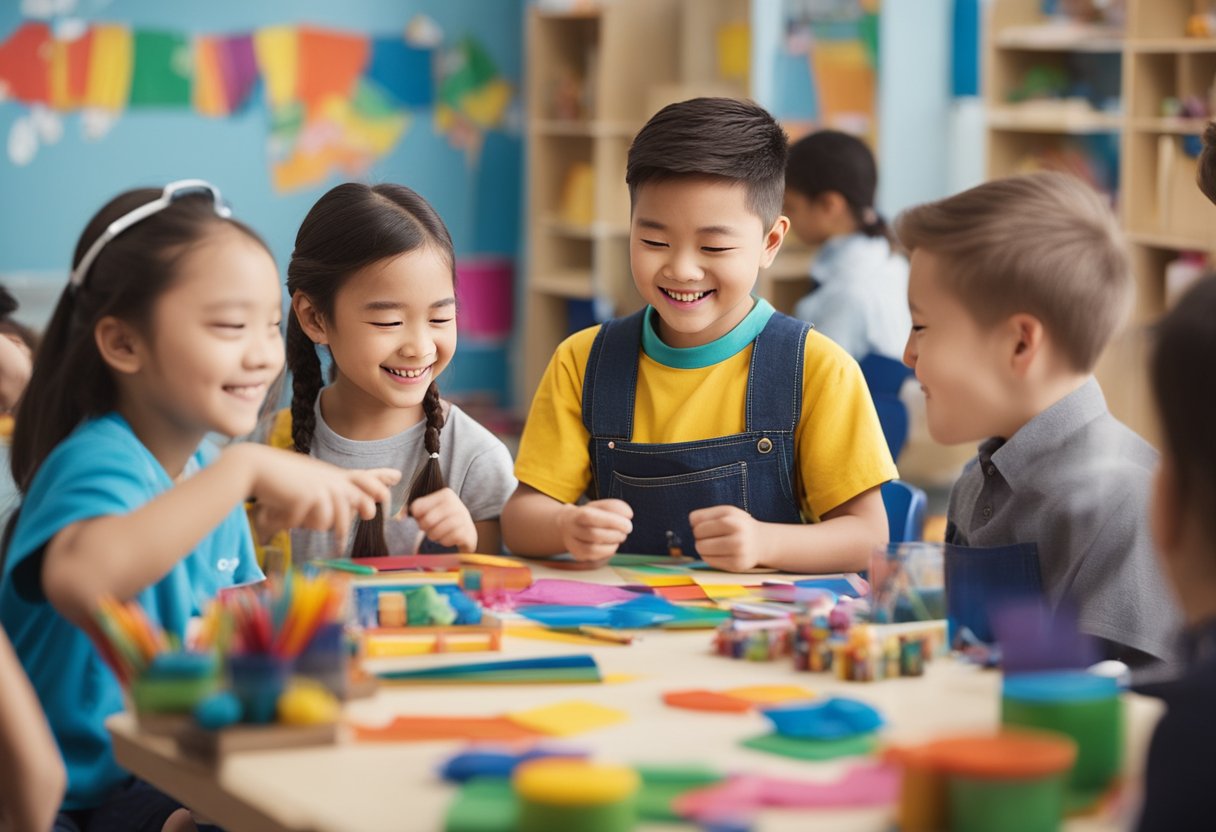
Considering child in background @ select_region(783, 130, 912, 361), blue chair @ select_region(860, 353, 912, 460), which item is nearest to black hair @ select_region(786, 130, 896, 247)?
child in background @ select_region(783, 130, 912, 361)

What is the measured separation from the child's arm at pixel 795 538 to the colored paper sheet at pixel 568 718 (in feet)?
1.78

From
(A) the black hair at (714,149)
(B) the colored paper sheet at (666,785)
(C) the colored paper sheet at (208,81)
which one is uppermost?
(C) the colored paper sheet at (208,81)

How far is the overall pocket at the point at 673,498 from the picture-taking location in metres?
1.94

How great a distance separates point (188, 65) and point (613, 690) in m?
5.36

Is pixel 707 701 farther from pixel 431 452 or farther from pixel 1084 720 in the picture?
pixel 431 452

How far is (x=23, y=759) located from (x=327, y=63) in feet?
18.2

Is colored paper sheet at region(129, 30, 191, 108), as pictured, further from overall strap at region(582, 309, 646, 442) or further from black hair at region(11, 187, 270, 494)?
black hair at region(11, 187, 270, 494)

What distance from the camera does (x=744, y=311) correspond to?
200cm

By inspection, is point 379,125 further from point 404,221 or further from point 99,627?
point 99,627

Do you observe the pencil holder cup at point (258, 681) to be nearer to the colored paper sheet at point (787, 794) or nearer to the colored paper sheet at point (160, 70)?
the colored paper sheet at point (787, 794)

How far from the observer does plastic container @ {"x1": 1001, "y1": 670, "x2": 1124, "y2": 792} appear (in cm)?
100

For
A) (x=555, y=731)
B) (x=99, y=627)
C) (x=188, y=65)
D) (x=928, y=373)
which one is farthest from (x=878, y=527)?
(x=188, y=65)

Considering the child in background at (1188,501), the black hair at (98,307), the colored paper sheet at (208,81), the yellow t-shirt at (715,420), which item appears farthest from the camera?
the colored paper sheet at (208,81)

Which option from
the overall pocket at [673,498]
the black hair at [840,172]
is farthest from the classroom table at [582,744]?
the black hair at [840,172]
